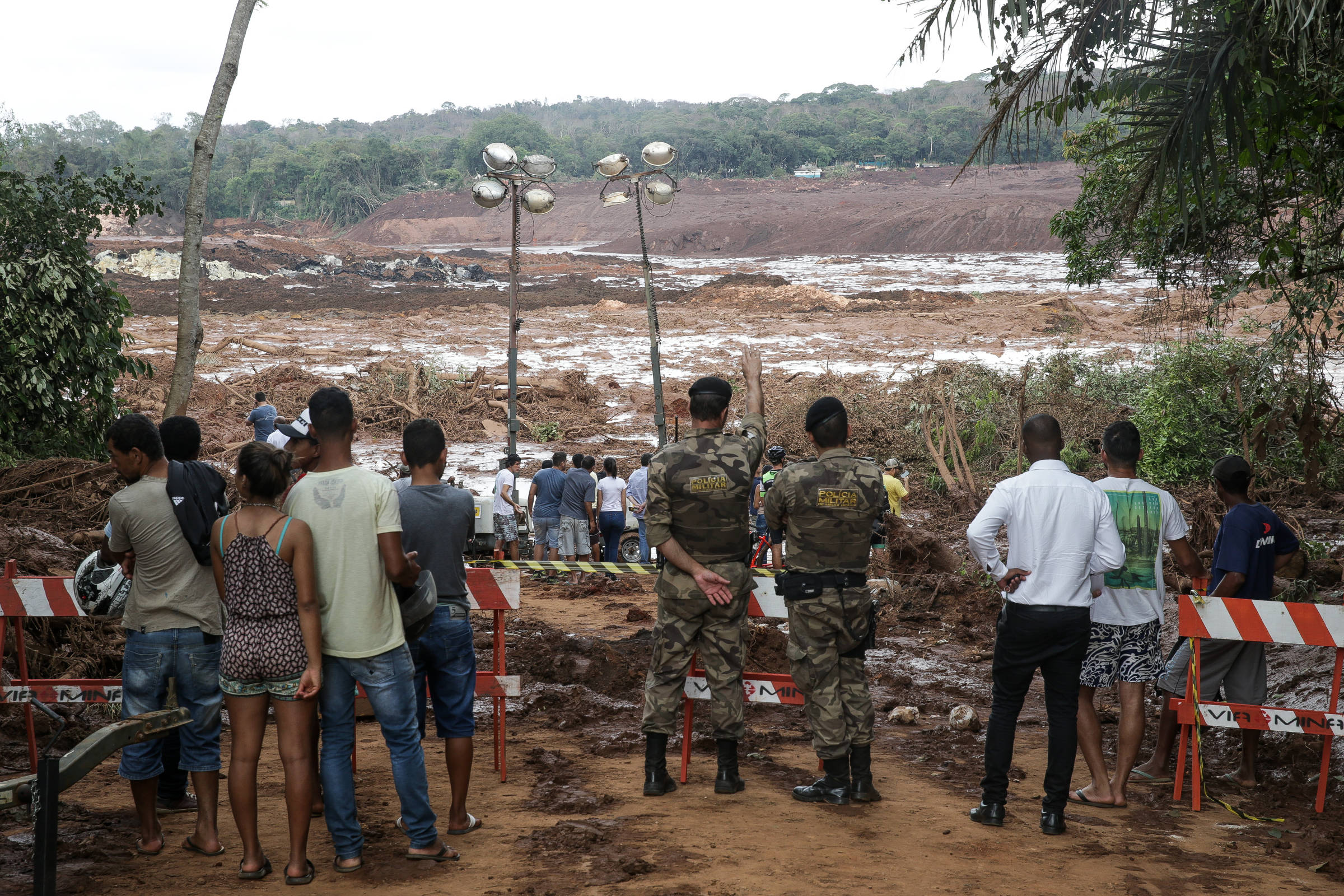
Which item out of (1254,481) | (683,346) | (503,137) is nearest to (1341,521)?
(1254,481)

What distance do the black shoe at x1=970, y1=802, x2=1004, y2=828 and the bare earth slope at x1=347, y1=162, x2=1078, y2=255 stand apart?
53604 millimetres

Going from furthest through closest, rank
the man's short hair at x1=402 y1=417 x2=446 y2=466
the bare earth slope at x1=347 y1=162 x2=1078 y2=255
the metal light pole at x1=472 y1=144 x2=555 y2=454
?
the bare earth slope at x1=347 y1=162 x2=1078 y2=255, the metal light pole at x1=472 y1=144 x2=555 y2=454, the man's short hair at x1=402 y1=417 x2=446 y2=466

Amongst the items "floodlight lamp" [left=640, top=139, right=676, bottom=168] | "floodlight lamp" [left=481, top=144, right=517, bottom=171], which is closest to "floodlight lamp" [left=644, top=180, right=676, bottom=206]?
"floodlight lamp" [left=640, top=139, right=676, bottom=168]

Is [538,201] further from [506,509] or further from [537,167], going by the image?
[506,509]

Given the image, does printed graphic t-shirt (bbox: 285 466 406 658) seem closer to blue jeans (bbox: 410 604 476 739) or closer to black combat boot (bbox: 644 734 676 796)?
A: blue jeans (bbox: 410 604 476 739)

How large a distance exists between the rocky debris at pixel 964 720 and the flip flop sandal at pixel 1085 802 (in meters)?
1.28

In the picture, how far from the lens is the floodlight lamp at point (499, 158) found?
1187cm

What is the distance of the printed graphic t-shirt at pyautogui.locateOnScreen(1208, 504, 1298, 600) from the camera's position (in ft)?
16.6

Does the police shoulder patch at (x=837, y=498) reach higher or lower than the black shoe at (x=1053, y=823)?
higher

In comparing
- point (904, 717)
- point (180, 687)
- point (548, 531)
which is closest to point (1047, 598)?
point (904, 717)

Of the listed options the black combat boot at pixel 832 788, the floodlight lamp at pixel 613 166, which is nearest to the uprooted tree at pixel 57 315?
the floodlight lamp at pixel 613 166

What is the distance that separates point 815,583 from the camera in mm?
4715

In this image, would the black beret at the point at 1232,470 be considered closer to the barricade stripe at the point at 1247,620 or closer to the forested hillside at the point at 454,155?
the barricade stripe at the point at 1247,620

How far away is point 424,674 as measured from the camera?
4551mm
